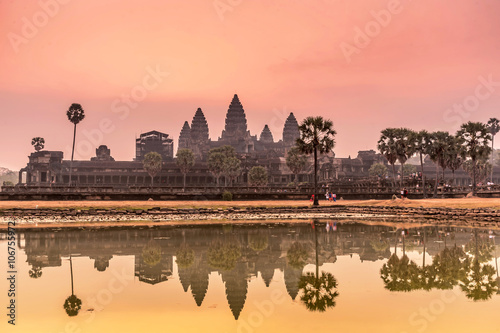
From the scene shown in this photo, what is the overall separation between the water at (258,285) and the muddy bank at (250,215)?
13.8m

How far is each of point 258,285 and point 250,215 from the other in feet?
99.6

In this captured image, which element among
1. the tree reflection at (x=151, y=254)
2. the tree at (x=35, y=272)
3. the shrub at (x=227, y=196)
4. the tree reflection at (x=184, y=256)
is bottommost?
the tree at (x=35, y=272)

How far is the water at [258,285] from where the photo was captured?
33.9 feet

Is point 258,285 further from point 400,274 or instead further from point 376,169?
point 376,169

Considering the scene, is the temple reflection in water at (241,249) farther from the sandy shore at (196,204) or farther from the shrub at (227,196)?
the shrub at (227,196)

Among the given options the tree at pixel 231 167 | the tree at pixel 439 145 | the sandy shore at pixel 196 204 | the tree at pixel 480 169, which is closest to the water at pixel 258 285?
the sandy shore at pixel 196 204

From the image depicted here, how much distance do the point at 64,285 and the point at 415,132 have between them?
72.0 m

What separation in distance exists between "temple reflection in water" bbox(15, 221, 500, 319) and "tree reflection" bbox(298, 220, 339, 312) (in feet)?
0.85

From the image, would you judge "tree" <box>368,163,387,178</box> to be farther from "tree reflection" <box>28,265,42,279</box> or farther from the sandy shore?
"tree reflection" <box>28,265,42,279</box>

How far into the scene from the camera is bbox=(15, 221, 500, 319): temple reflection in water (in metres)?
14.8

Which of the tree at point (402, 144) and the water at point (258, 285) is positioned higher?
the tree at point (402, 144)

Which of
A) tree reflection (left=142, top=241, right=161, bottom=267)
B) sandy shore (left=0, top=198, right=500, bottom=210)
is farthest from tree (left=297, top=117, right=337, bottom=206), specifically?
tree reflection (left=142, top=241, right=161, bottom=267)

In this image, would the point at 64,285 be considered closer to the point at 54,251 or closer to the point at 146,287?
the point at 146,287

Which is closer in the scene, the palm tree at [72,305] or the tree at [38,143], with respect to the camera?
the palm tree at [72,305]
